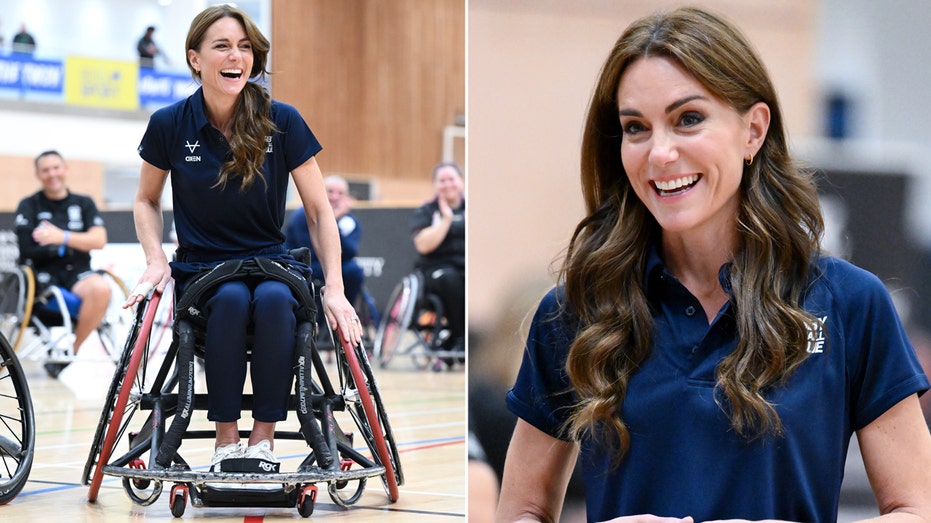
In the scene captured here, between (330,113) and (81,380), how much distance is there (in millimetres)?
10592

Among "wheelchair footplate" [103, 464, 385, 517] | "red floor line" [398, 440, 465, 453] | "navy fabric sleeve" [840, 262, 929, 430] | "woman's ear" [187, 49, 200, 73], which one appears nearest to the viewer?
"navy fabric sleeve" [840, 262, 929, 430]

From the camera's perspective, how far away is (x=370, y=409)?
3.02 metres

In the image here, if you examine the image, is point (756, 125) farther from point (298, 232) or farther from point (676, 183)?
point (298, 232)

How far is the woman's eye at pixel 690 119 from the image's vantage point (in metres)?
1.14

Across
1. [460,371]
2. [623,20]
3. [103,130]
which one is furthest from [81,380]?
[103,130]

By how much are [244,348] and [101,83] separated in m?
12.6

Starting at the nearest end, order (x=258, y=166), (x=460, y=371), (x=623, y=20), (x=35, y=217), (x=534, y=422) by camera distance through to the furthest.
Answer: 1. (x=534, y=422)
2. (x=623, y=20)
3. (x=258, y=166)
4. (x=35, y=217)
5. (x=460, y=371)

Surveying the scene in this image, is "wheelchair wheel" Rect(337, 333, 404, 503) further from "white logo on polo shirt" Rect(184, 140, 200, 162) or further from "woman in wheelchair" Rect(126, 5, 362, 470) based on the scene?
"white logo on polo shirt" Rect(184, 140, 200, 162)

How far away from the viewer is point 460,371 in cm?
820

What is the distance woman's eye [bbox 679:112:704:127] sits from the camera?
1137 millimetres

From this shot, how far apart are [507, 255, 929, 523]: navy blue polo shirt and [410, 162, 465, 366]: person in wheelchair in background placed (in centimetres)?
655

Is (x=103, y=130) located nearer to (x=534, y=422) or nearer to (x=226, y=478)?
(x=226, y=478)

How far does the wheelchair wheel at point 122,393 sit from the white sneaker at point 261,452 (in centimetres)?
32

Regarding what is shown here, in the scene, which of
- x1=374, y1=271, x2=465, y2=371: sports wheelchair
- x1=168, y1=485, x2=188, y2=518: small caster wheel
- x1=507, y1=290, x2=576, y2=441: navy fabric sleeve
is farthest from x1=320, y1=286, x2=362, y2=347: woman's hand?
x1=374, y1=271, x2=465, y2=371: sports wheelchair
